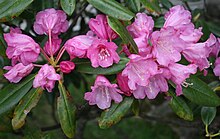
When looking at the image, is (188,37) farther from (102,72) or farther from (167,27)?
(102,72)

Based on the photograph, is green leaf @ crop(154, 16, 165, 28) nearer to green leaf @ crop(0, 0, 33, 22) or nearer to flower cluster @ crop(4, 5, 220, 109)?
flower cluster @ crop(4, 5, 220, 109)

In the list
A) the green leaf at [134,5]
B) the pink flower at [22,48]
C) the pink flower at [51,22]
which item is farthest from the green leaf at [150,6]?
the pink flower at [22,48]

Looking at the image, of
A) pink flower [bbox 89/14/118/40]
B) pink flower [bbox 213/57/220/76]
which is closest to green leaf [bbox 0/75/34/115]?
pink flower [bbox 89/14/118/40]

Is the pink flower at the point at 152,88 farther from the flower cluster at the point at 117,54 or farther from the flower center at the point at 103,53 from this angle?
the flower center at the point at 103,53

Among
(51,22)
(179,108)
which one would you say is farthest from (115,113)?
(51,22)

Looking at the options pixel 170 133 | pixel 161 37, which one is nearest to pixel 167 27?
pixel 161 37
